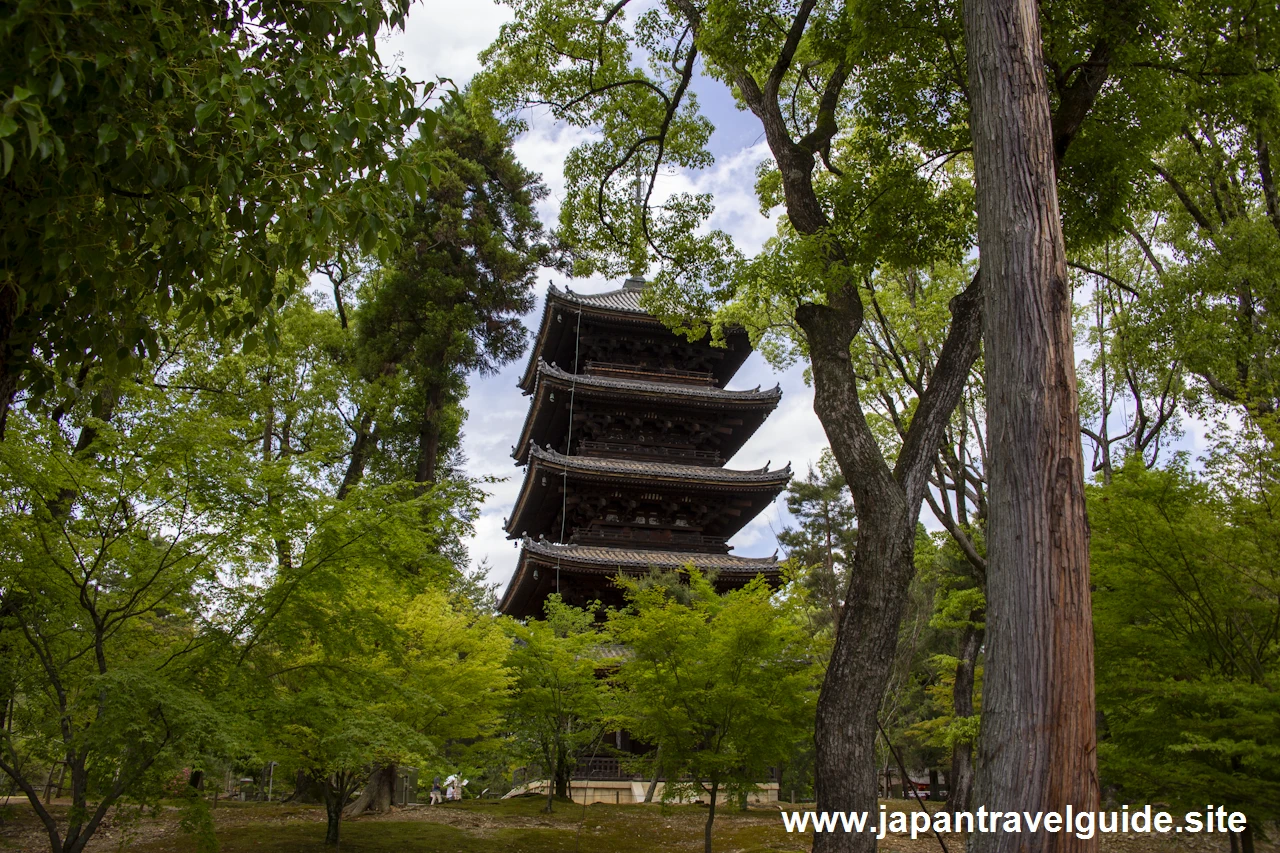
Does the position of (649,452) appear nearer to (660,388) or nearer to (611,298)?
(660,388)

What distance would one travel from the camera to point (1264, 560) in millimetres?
6289

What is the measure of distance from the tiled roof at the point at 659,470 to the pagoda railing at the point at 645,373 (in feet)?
7.89

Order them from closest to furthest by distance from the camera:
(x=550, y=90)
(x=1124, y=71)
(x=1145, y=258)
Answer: (x=1124, y=71), (x=550, y=90), (x=1145, y=258)

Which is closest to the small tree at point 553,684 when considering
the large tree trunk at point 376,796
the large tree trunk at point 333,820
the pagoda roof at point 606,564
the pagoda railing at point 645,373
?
the large tree trunk at point 333,820

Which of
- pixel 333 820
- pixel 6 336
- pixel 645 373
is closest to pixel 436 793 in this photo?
pixel 333 820

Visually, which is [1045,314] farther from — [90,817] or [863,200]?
[90,817]

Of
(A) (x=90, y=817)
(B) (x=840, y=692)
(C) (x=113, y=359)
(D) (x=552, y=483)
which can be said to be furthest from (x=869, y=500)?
(D) (x=552, y=483)

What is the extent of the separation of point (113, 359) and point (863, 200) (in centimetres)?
583

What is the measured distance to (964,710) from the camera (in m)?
11.9

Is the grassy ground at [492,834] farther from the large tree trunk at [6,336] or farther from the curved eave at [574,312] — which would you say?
the curved eave at [574,312]

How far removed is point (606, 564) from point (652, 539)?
2182mm

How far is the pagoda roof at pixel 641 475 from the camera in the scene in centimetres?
1747

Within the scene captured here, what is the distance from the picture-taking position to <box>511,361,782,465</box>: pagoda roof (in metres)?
18.8

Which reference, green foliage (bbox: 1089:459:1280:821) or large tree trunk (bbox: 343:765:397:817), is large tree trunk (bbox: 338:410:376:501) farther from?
green foliage (bbox: 1089:459:1280:821)
